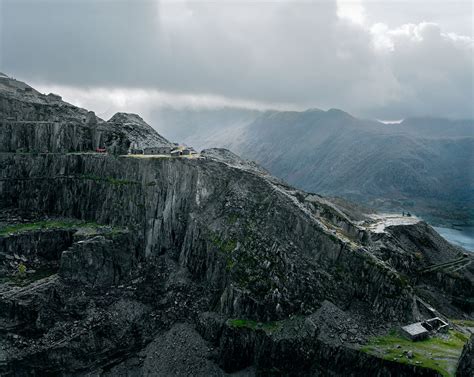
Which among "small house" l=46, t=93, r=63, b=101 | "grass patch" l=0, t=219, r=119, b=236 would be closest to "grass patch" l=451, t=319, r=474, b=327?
"grass patch" l=0, t=219, r=119, b=236

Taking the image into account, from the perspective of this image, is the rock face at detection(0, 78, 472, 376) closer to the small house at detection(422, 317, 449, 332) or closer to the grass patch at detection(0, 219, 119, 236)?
the grass patch at detection(0, 219, 119, 236)

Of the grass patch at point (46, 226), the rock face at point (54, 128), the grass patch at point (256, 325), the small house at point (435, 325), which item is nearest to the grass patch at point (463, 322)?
the small house at point (435, 325)

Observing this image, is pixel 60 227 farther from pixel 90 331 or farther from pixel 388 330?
pixel 388 330

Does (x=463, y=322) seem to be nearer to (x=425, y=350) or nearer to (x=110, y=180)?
(x=425, y=350)

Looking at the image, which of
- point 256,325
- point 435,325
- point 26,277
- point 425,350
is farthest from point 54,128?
point 435,325

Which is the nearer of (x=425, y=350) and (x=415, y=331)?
(x=425, y=350)

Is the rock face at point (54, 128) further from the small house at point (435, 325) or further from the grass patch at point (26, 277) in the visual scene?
the small house at point (435, 325)

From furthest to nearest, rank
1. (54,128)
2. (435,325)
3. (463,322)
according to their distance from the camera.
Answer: (54,128) → (463,322) → (435,325)

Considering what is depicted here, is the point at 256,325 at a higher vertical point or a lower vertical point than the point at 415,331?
lower
